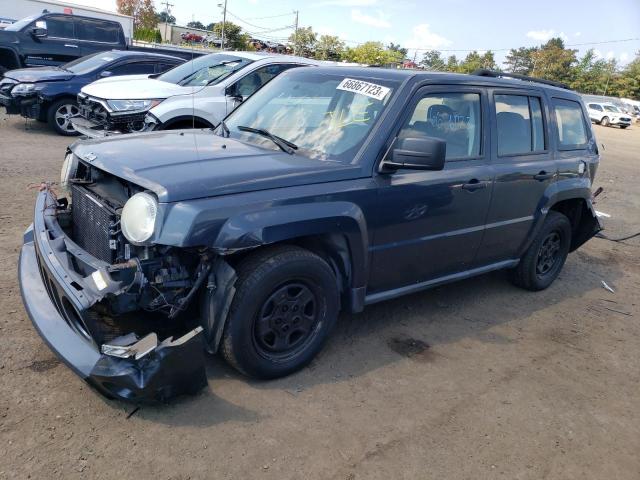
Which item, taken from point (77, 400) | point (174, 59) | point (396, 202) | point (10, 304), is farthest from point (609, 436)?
point (174, 59)

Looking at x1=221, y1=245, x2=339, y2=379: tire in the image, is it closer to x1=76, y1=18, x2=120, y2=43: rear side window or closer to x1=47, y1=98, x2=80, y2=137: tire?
x1=47, y1=98, x2=80, y2=137: tire

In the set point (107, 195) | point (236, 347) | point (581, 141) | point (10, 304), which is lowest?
point (10, 304)

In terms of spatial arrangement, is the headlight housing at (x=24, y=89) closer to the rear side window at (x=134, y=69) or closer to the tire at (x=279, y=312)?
the rear side window at (x=134, y=69)

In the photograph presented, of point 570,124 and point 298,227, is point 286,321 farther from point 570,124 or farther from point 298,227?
point 570,124

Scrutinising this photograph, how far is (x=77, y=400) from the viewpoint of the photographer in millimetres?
2883

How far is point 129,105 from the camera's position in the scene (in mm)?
8211

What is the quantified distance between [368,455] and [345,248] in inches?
47.7

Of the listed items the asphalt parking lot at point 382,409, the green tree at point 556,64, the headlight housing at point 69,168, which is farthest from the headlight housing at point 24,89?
the green tree at point 556,64

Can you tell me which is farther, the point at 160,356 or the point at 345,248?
the point at 345,248

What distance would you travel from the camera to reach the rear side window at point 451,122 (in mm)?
3697

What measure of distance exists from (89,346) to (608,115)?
39.4 m

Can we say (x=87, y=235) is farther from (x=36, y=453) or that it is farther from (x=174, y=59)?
(x=174, y=59)

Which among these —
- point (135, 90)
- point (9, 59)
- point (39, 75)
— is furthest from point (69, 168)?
point (9, 59)

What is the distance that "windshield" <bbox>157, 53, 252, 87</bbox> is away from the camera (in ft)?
27.7
